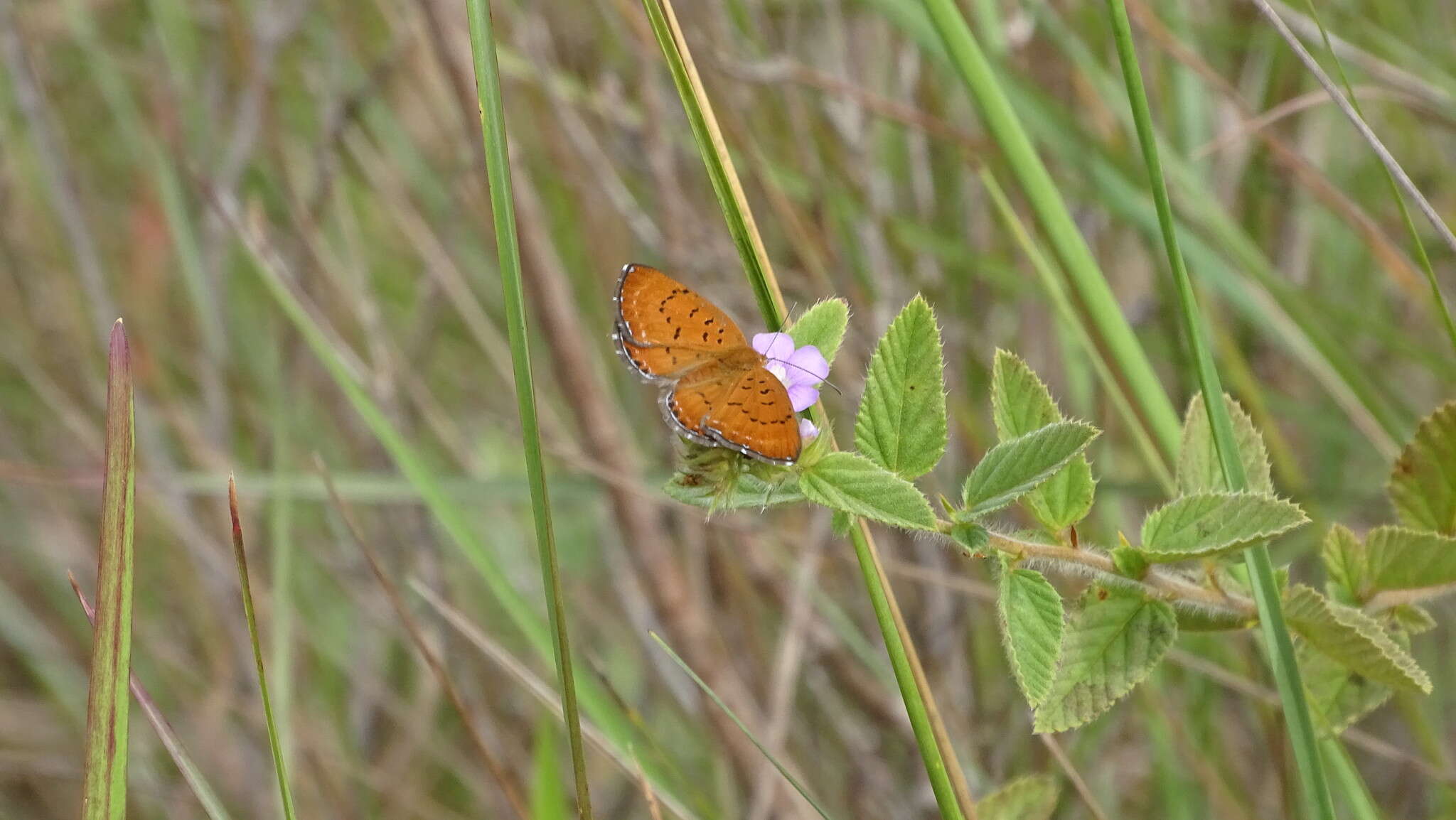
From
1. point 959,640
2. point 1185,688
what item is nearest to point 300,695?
point 959,640

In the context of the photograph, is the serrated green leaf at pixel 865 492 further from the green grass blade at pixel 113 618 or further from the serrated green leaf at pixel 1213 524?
the green grass blade at pixel 113 618

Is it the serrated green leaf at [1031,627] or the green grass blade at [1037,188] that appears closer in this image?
the serrated green leaf at [1031,627]

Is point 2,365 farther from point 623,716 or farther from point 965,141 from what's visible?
point 965,141

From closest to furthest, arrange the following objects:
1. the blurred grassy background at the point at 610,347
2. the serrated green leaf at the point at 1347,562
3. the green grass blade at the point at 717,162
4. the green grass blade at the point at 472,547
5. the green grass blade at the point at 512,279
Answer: the green grass blade at the point at 512,279 < the green grass blade at the point at 717,162 < the serrated green leaf at the point at 1347,562 < the green grass blade at the point at 472,547 < the blurred grassy background at the point at 610,347

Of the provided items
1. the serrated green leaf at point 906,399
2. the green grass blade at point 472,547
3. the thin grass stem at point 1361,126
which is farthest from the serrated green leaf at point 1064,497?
the green grass blade at point 472,547

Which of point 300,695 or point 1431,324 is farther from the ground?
point 300,695
